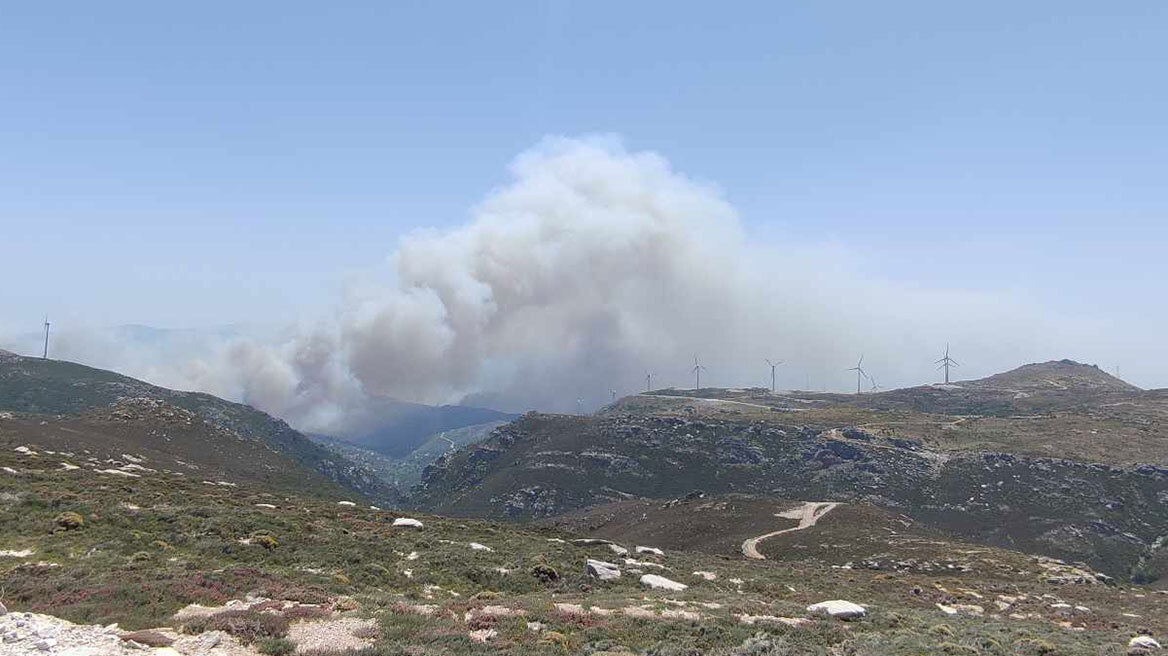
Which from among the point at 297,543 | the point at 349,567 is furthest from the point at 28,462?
the point at 349,567

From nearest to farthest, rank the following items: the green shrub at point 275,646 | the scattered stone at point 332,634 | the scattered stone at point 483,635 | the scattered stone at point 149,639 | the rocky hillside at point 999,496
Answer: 1. the scattered stone at point 149,639
2. the green shrub at point 275,646
3. the scattered stone at point 332,634
4. the scattered stone at point 483,635
5. the rocky hillside at point 999,496

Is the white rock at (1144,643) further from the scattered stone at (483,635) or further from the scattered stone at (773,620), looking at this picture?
the scattered stone at (483,635)

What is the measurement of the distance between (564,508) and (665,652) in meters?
170

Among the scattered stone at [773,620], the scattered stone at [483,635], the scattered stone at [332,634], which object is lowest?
the scattered stone at [773,620]

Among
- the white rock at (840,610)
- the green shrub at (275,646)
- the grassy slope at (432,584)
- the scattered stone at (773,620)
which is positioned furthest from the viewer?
the white rock at (840,610)

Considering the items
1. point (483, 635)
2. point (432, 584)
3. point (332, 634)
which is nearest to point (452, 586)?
point (432, 584)

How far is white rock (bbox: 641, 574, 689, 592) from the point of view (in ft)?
159

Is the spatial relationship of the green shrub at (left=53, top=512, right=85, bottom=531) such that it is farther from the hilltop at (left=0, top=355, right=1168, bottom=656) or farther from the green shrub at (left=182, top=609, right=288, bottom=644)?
the green shrub at (left=182, top=609, right=288, bottom=644)

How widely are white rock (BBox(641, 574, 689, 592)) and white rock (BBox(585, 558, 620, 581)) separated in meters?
2.09

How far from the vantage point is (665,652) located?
27406 mm

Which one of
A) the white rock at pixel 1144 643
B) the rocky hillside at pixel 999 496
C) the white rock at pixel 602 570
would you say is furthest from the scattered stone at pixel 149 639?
the rocky hillside at pixel 999 496

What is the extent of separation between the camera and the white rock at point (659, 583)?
48559mm

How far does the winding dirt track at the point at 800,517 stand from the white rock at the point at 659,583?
53.0 meters

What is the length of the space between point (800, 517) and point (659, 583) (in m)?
86.9
